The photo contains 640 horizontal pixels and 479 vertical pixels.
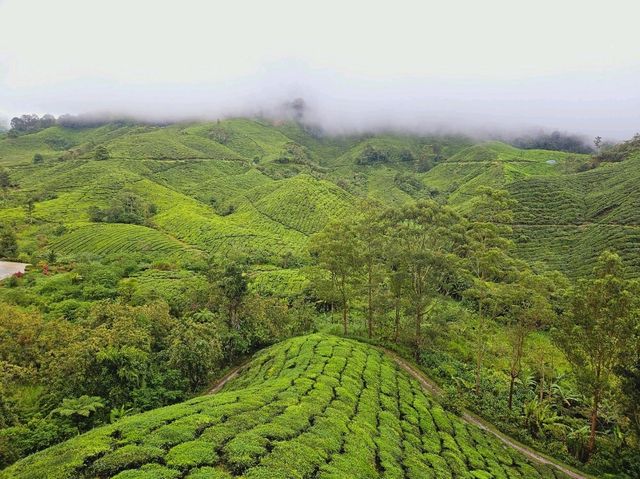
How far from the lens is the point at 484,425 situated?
118 ft

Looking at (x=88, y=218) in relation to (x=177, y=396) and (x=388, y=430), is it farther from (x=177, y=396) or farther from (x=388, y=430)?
(x=388, y=430)

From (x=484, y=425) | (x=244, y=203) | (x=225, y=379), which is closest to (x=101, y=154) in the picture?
(x=244, y=203)

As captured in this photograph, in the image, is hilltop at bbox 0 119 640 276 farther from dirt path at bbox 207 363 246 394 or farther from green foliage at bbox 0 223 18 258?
dirt path at bbox 207 363 246 394

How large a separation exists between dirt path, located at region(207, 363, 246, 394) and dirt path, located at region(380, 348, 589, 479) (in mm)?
15984

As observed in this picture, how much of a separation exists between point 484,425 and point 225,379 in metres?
24.6

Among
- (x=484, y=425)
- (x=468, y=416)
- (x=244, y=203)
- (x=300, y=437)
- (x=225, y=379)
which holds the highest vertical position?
(x=300, y=437)

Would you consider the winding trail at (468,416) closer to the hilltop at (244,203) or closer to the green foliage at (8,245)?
the hilltop at (244,203)

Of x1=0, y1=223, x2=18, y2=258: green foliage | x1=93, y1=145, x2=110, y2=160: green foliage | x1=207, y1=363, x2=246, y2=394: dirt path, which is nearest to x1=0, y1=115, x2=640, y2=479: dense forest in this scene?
x1=0, y1=223, x2=18, y2=258: green foliage

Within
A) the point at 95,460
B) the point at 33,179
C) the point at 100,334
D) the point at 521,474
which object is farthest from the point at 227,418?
the point at 33,179

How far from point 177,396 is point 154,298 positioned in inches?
627

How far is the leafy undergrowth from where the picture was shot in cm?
1650

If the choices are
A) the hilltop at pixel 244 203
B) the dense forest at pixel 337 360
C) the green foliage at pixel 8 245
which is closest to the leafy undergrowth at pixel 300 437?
the dense forest at pixel 337 360

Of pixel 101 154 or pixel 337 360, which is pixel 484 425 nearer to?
pixel 337 360

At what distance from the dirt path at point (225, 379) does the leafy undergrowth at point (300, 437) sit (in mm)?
2632
